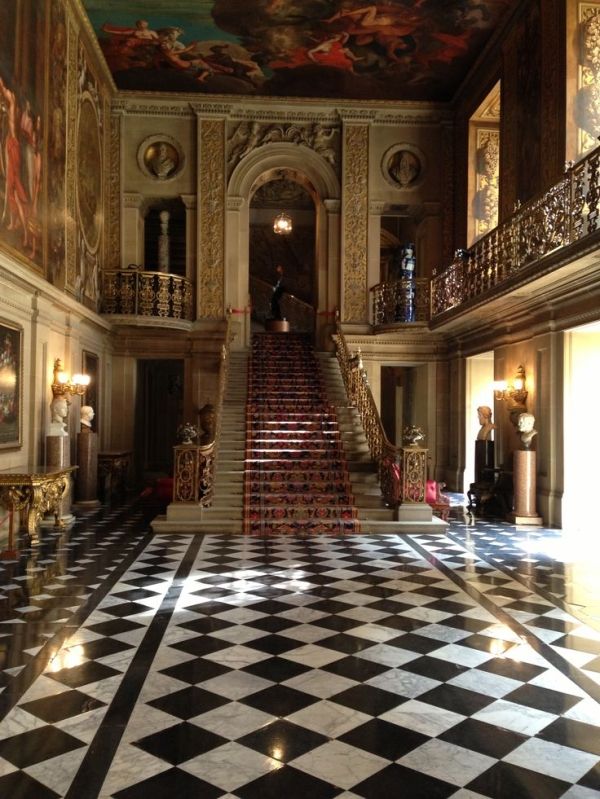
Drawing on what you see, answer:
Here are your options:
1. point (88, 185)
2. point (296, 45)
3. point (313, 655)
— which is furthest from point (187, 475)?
point (296, 45)

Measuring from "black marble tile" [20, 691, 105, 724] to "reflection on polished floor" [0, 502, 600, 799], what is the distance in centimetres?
1

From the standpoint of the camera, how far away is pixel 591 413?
32.9 feet

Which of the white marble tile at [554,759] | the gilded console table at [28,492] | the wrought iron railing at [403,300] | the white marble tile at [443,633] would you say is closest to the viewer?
the white marble tile at [554,759]

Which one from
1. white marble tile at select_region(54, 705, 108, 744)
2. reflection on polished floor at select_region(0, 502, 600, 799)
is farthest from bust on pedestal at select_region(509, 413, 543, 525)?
white marble tile at select_region(54, 705, 108, 744)

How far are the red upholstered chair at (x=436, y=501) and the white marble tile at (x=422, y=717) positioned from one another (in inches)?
262

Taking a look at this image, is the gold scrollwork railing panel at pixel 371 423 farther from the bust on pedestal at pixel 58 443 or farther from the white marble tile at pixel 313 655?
the white marble tile at pixel 313 655

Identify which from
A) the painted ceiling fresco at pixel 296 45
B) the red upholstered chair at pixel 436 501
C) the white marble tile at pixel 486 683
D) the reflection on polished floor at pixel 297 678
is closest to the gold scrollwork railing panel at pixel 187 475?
the reflection on polished floor at pixel 297 678

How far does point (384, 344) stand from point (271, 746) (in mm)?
13049

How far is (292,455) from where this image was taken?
11.3 m

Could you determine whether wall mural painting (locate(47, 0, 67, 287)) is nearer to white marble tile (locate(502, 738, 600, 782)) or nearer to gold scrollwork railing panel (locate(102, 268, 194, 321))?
gold scrollwork railing panel (locate(102, 268, 194, 321))

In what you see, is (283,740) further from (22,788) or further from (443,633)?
(443,633)

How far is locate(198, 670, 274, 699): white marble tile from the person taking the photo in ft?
12.9

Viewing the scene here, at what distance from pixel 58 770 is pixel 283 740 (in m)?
1.03

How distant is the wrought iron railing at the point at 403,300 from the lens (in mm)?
14961
